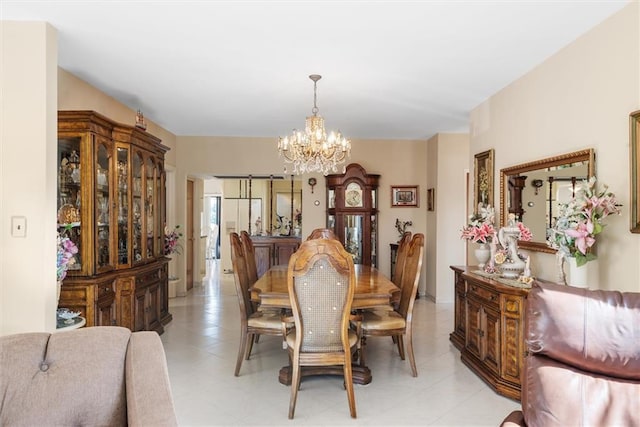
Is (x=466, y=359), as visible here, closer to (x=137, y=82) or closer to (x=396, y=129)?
(x=396, y=129)

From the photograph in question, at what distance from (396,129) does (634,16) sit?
12.0 feet

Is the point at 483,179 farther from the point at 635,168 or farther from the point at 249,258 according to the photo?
the point at 249,258

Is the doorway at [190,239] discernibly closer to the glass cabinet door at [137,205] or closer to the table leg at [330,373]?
the glass cabinet door at [137,205]

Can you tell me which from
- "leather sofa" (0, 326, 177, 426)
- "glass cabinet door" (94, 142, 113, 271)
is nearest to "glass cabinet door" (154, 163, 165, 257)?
"glass cabinet door" (94, 142, 113, 271)

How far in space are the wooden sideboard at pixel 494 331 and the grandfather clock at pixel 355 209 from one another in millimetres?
2700

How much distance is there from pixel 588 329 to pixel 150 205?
163 inches

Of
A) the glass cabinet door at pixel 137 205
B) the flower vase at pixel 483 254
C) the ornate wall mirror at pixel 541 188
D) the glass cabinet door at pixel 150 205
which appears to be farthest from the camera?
the glass cabinet door at pixel 150 205

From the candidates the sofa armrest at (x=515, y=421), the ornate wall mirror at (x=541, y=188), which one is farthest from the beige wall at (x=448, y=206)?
the sofa armrest at (x=515, y=421)

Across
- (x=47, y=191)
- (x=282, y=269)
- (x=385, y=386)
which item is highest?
(x=47, y=191)

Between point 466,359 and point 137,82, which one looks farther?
point 137,82

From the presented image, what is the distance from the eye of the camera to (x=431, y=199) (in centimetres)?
635

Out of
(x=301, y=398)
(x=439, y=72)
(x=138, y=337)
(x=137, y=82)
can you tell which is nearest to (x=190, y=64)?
(x=137, y=82)

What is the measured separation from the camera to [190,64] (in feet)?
11.0

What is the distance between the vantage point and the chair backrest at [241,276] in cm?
331
